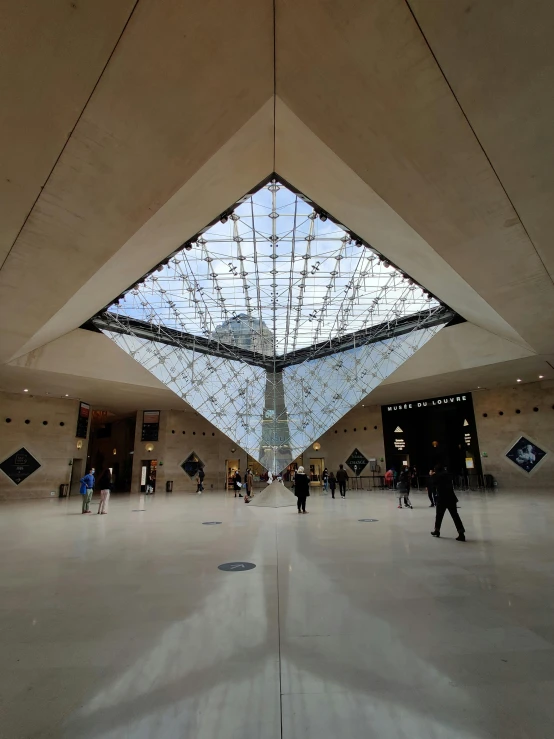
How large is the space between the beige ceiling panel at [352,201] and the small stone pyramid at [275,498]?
899 cm

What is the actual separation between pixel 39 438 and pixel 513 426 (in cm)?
2494

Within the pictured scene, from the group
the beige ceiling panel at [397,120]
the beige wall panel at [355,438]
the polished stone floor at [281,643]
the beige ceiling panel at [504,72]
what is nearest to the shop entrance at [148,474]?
the beige wall panel at [355,438]

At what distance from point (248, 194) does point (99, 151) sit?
17.4ft

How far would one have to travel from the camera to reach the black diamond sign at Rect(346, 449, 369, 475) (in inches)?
1075

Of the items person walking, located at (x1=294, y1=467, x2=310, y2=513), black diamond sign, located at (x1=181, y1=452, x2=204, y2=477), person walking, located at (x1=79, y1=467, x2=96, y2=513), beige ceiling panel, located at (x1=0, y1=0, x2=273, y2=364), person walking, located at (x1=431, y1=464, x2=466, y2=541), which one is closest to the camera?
beige ceiling panel, located at (x1=0, y1=0, x2=273, y2=364)

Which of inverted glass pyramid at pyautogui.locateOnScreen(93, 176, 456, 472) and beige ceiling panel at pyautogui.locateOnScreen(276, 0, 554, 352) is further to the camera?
inverted glass pyramid at pyautogui.locateOnScreen(93, 176, 456, 472)

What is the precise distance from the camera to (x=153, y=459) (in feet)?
83.7

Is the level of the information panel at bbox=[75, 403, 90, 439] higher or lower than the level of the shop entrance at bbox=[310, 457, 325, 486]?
higher

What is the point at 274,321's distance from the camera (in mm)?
19312

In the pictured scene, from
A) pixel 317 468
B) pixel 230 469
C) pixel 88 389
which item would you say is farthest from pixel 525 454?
pixel 88 389

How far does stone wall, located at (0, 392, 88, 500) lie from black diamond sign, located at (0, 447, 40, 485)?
0.52ft

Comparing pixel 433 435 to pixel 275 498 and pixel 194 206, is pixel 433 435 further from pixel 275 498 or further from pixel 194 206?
pixel 194 206

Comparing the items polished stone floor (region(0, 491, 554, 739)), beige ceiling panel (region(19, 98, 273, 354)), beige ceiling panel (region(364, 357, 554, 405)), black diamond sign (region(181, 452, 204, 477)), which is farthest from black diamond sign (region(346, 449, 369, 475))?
polished stone floor (region(0, 491, 554, 739))

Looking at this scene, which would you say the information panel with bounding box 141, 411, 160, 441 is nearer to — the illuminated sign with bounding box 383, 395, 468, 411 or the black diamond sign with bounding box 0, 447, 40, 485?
the black diamond sign with bounding box 0, 447, 40, 485
